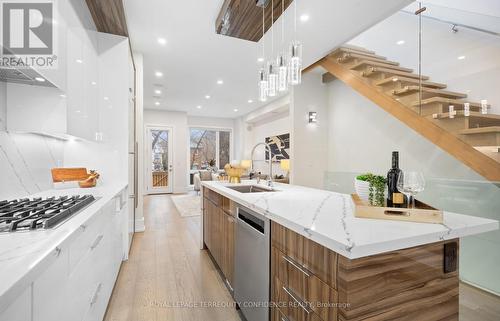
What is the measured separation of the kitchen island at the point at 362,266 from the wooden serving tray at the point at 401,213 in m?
0.03

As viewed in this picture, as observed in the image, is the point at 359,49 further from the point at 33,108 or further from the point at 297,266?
the point at 33,108

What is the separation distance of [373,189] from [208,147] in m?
8.51

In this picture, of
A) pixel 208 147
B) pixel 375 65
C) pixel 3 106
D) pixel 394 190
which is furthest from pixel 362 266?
pixel 208 147

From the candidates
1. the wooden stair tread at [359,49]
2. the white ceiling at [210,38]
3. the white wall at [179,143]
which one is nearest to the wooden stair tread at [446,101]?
the white ceiling at [210,38]

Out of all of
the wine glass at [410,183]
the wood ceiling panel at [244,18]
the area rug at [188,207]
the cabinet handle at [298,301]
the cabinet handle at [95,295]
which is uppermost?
the wood ceiling panel at [244,18]

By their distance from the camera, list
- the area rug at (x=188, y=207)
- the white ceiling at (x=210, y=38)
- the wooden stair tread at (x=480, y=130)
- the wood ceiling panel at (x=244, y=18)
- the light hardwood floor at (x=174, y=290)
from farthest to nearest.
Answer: the area rug at (x=188, y=207), the white ceiling at (x=210, y=38), the wood ceiling panel at (x=244, y=18), the wooden stair tread at (x=480, y=130), the light hardwood floor at (x=174, y=290)

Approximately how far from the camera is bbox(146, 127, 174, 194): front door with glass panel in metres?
8.02

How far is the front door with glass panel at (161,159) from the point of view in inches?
316

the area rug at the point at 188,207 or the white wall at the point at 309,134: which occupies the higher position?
the white wall at the point at 309,134

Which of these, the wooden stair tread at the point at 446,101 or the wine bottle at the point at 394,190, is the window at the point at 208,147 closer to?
the wooden stair tread at the point at 446,101

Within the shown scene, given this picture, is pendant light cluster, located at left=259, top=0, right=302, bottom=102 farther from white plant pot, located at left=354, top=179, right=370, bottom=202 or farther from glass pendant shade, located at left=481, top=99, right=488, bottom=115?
glass pendant shade, located at left=481, top=99, right=488, bottom=115

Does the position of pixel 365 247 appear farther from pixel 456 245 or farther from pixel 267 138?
pixel 267 138

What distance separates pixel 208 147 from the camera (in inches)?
370

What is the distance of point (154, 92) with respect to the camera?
19.5ft
